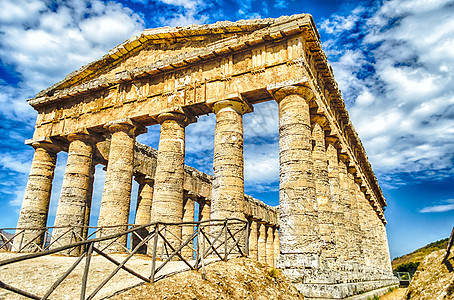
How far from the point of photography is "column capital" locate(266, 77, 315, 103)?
12453 millimetres

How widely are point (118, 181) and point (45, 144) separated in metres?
5.78

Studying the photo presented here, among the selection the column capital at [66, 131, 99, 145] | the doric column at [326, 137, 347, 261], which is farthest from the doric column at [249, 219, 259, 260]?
the column capital at [66, 131, 99, 145]

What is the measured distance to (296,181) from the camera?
458 inches

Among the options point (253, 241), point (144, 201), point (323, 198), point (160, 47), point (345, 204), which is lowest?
point (253, 241)

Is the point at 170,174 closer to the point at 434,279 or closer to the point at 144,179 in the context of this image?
the point at 144,179

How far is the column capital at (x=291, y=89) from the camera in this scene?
12453mm

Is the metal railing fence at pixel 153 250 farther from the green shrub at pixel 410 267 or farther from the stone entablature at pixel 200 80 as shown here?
the green shrub at pixel 410 267

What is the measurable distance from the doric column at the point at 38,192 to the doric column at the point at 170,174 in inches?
266

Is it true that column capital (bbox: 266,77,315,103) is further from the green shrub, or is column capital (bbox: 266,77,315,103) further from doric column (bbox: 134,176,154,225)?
the green shrub

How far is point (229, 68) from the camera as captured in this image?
46.2 ft

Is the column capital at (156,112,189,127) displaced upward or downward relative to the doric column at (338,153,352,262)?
upward

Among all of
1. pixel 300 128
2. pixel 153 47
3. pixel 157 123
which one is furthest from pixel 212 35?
pixel 300 128

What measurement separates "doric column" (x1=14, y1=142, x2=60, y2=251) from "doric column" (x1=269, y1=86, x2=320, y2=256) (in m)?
11.6

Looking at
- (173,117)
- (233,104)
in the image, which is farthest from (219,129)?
(173,117)
